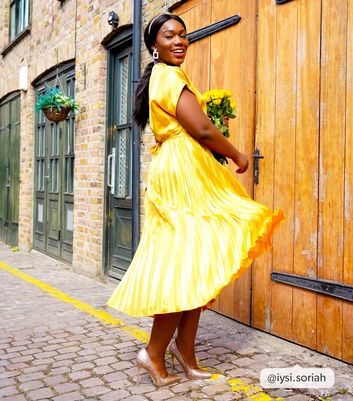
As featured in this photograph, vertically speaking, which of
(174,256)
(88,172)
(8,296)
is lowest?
(8,296)

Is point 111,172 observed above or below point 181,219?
above

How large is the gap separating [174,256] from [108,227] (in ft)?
12.8

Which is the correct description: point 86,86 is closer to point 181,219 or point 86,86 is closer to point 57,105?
point 57,105

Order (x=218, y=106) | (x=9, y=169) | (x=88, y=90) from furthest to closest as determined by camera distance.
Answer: (x=9, y=169)
(x=88, y=90)
(x=218, y=106)

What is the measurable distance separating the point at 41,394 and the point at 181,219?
4.12ft

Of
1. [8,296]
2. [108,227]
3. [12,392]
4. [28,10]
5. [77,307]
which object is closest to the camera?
[12,392]

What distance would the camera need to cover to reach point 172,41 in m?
2.88

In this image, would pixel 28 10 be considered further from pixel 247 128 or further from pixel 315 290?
pixel 315 290

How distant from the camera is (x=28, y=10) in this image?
9906 mm

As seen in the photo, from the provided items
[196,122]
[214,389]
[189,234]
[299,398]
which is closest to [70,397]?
[214,389]

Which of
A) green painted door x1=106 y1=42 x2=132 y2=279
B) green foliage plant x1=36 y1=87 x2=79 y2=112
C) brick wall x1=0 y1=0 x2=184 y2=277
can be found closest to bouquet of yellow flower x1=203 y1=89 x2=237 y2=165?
brick wall x1=0 y1=0 x2=184 y2=277

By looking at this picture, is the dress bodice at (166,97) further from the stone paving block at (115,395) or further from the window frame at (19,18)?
the window frame at (19,18)

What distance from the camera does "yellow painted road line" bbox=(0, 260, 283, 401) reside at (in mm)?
2914

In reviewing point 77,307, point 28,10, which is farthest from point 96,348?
point 28,10
